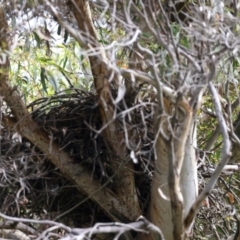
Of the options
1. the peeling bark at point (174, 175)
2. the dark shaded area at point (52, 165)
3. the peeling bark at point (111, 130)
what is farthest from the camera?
the dark shaded area at point (52, 165)

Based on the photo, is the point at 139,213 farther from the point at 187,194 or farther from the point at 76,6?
the point at 76,6

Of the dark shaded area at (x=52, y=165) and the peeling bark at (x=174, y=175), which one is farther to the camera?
the dark shaded area at (x=52, y=165)

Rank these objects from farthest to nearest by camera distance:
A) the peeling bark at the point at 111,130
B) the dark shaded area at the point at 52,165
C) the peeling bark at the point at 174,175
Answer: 1. the dark shaded area at the point at 52,165
2. the peeling bark at the point at 111,130
3. the peeling bark at the point at 174,175

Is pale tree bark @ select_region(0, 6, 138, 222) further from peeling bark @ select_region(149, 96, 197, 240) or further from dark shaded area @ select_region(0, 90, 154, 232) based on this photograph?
peeling bark @ select_region(149, 96, 197, 240)

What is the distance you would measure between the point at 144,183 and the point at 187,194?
1.34 ft

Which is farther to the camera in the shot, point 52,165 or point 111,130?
point 52,165

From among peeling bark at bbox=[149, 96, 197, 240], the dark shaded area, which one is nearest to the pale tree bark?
the dark shaded area

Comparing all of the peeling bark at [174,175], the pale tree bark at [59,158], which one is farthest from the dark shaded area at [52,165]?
the peeling bark at [174,175]

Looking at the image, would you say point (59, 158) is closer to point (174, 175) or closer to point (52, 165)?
point (52, 165)

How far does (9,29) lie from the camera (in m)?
2.21

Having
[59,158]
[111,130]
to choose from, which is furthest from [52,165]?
[111,130]

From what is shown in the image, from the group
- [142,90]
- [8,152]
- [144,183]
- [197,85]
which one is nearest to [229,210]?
[144,183]

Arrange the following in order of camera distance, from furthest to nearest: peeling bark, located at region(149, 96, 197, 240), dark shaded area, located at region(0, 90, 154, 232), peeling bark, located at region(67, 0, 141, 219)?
dark shaded area, located at region(0, 90, 154, 232)
peeling bark, located at region(67, 0, 141, 219)
peeling bark, located at region(149, 96, 197, 240)

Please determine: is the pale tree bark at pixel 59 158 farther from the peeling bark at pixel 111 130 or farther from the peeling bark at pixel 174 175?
the peeling bark at pixel 174 175
